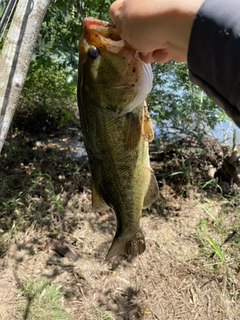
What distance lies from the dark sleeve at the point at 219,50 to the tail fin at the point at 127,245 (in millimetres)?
1115

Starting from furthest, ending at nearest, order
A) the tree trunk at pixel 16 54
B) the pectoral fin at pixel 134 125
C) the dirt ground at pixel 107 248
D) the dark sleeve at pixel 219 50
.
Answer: the dirt ground at pixel 107 248 → the tree trunk at pixel 16 54 → the pectoral fin at pixel 134 125 → the dark sleeve at pixel 219 50

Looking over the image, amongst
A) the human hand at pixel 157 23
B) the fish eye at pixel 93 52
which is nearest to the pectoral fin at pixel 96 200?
the fish eye at pixel 93 52

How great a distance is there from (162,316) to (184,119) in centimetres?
250

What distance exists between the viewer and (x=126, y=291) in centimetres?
338

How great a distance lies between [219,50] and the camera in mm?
908

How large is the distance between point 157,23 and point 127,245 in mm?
1268

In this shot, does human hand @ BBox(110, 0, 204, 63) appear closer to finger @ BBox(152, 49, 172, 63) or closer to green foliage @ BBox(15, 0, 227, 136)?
finger @ BBox(152, 49, 172, 63)

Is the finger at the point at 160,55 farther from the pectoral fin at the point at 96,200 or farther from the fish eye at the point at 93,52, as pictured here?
the pectoral fin at the point at 96,200

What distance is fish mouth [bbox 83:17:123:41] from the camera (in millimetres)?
1367

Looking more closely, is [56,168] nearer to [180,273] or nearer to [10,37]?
[180,273]

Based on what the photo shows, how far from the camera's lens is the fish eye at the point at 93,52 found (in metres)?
1.43

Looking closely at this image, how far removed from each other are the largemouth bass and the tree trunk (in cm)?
88

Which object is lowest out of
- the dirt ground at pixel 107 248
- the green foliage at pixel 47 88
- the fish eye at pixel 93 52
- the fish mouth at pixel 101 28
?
the dirt ground at pixel 107 248

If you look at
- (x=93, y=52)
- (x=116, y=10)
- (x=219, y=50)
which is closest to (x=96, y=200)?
(x=93, y=52)
